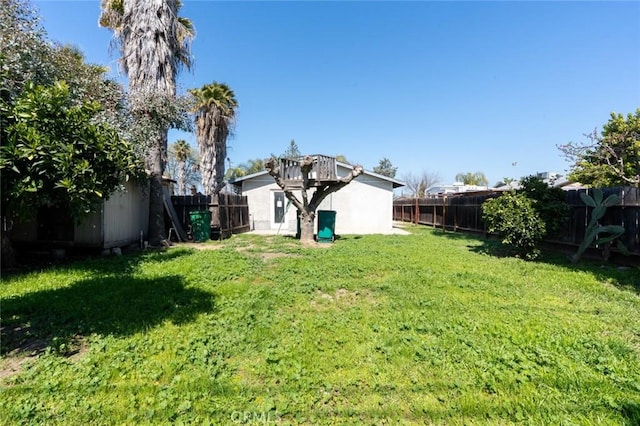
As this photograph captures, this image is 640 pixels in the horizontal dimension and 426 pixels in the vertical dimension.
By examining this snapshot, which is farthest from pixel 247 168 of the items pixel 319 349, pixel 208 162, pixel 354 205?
pixel 319 349

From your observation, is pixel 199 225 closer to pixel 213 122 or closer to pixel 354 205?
pixel 354 205

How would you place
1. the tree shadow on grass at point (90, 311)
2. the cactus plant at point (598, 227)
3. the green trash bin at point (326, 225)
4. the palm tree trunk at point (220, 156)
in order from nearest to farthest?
1. the tree shadow on grass at point (90, 311)
2. the cactus plant at point (598, 227)
3. the green trash bin at point (326, 225)
4. the palm tree trunk at point (220, 156)

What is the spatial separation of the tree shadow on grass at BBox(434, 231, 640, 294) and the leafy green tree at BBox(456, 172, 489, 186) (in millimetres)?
49880

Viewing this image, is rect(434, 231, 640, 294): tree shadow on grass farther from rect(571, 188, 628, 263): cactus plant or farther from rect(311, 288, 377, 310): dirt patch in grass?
rect(311, 288, 377, 310): dirt patch in grass

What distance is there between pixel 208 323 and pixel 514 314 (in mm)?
3741

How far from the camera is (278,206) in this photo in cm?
1475

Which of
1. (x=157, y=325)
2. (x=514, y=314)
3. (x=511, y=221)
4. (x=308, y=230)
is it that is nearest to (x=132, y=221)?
(x=308, y=230)

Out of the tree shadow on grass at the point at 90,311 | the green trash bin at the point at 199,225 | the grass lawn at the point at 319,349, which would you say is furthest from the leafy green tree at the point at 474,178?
the tree shadow on grass at the point at 90,311

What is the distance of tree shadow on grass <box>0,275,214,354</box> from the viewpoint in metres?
3.03

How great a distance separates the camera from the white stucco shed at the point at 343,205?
14.5 meters

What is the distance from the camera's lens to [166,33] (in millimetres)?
8930

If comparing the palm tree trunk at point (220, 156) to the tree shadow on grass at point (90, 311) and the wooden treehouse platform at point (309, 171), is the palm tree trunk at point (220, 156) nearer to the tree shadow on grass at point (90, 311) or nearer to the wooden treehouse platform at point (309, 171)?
the wooden treehouse platform at point (309, 171)

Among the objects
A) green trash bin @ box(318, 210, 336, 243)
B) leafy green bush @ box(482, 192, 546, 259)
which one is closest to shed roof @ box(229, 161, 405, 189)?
green trash bin @ box(318, 210, 336, 243)

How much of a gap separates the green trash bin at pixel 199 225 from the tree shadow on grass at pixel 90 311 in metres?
5.45
